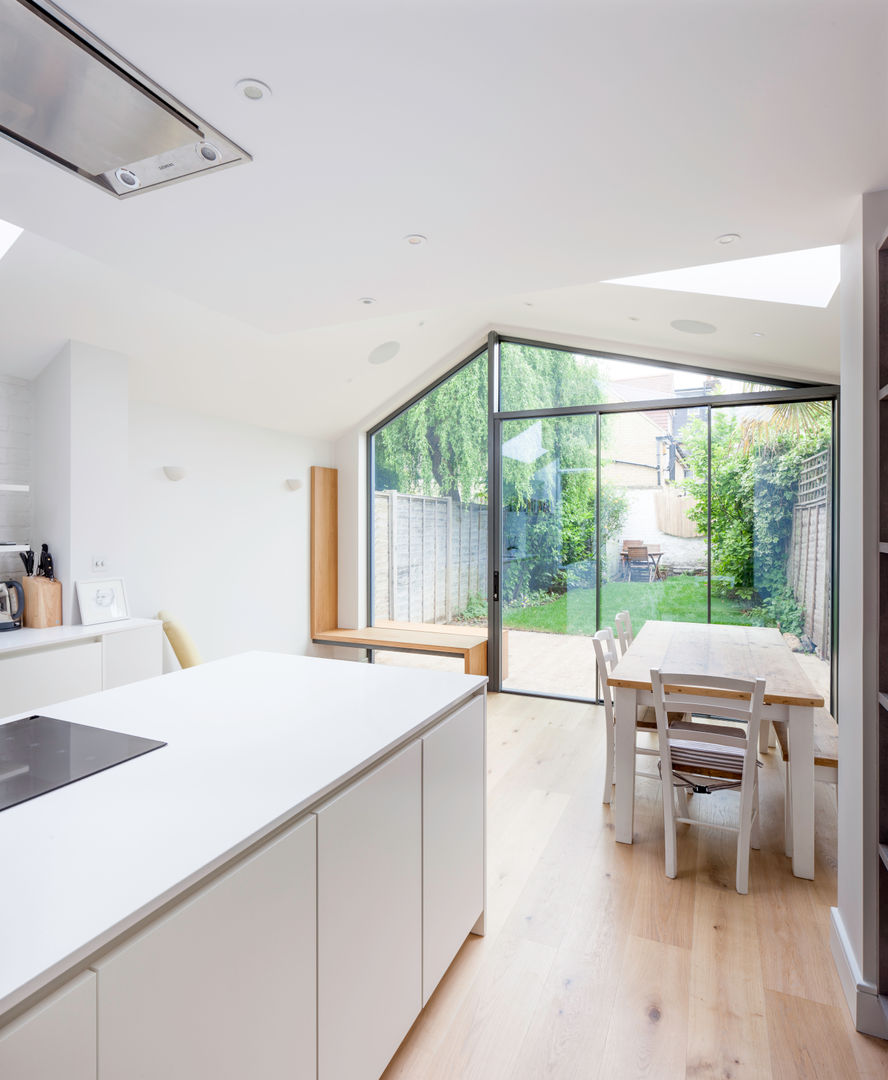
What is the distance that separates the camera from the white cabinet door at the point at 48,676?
2943 mm

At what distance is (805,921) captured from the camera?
2338 millimetres

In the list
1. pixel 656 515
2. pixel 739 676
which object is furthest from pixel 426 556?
pixel 739 676

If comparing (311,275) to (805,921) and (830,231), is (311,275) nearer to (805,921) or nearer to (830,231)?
(830,231)

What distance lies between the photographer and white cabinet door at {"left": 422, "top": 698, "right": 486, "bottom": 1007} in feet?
5.89

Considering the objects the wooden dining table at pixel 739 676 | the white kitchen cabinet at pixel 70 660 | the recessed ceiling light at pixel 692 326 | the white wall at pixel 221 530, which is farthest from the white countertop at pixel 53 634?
the recessed ceiling light at pixel 692 326

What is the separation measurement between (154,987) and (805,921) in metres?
2.36

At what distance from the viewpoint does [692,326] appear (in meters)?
4.04

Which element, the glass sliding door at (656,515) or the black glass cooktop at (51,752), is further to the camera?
the glass sliding door at (656,515)

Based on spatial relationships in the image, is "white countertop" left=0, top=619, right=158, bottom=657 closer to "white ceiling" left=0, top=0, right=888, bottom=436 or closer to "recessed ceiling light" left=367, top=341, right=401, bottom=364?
"white ceiling" left=0, top=0, right=888, bottom=436

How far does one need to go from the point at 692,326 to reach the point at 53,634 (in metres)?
4.02

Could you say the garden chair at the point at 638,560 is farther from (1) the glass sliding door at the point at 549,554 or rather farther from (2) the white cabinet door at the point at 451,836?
(2) the white cabinet door at the point at 451,836

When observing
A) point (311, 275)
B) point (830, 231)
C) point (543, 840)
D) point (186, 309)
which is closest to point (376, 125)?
point (311, 275)

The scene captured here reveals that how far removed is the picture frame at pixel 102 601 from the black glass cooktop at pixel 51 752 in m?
1.95

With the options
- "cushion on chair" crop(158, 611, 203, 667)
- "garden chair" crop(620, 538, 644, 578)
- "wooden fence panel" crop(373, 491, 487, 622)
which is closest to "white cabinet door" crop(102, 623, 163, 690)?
"cushion on chair" crop(158, 611, 203, 667)
